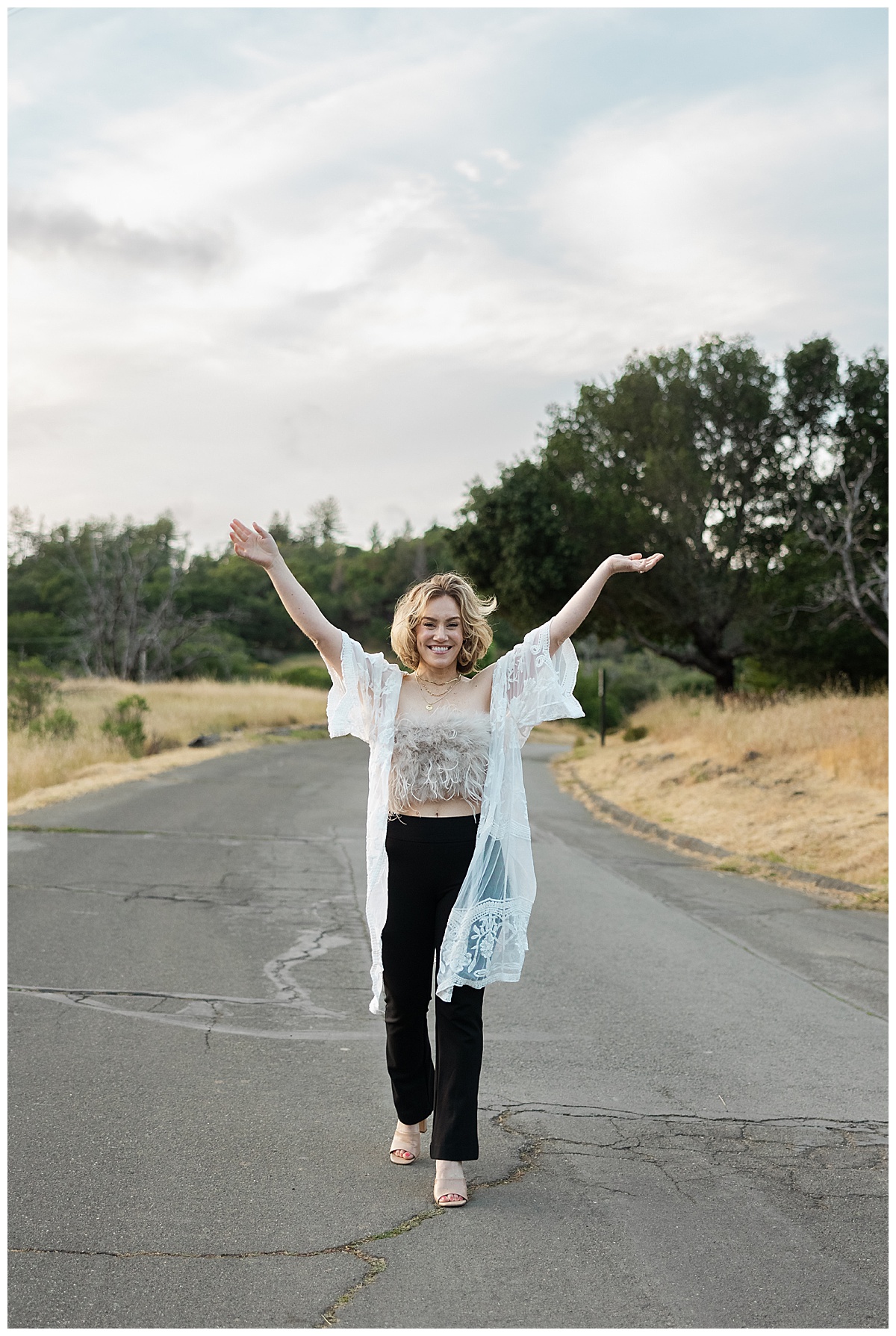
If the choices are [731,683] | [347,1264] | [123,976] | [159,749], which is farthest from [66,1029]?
[731,683]

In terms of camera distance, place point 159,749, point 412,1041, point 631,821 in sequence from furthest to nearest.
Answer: point 159,749
point 631,821
point 412,1041

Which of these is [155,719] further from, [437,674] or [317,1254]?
[317,1254]

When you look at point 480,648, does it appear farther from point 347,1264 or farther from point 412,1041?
point 347,1264

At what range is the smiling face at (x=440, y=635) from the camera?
4.38 m

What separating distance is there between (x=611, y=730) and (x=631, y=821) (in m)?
20.9

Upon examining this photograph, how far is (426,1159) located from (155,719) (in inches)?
1203

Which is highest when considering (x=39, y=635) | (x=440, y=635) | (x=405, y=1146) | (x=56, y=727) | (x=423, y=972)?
(x=39, y=635)

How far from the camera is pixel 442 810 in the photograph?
4.25 m

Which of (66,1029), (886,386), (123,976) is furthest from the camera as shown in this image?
(886,386)

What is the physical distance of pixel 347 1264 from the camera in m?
3.38

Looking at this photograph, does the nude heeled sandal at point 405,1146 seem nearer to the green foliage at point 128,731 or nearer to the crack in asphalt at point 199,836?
the crack in asphalt at point 199,836

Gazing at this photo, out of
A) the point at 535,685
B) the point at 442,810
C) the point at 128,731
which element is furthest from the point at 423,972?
the point at 128,731

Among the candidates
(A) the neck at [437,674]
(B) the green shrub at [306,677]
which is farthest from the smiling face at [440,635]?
(B) the green shrub at [306,677]

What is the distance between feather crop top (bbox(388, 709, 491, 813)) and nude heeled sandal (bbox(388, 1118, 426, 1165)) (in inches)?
46.5
